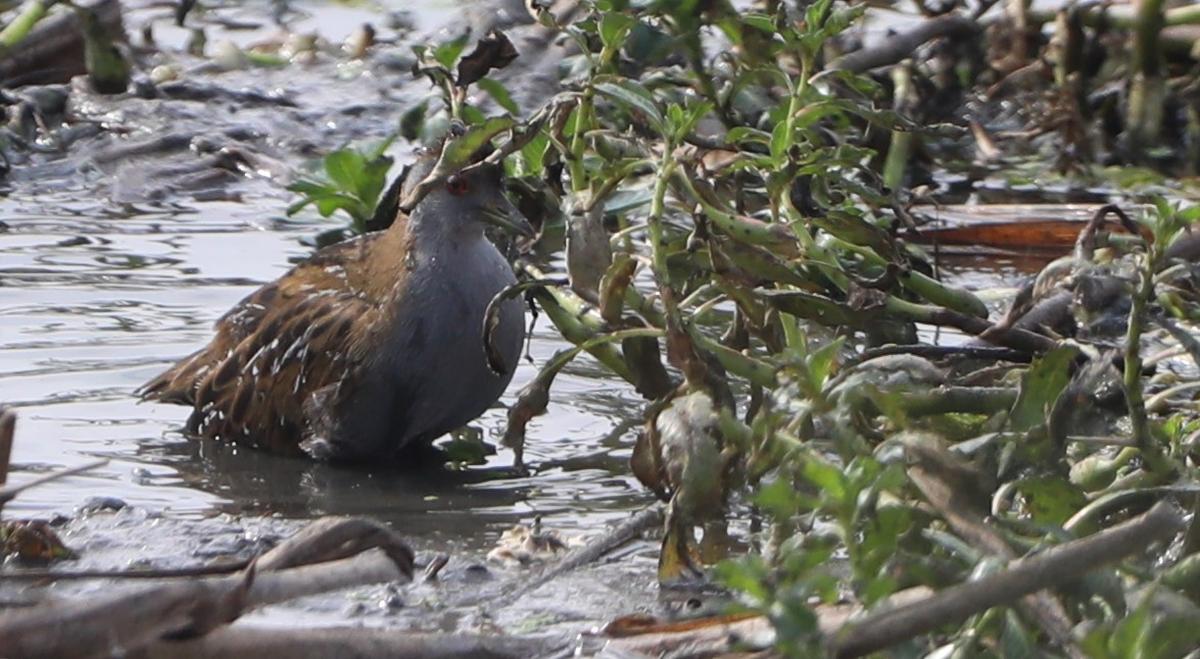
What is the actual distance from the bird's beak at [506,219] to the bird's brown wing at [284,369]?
0.38 meters

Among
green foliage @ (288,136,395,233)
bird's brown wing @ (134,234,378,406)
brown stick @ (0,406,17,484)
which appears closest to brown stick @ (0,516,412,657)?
brown stick @ (0,406,17,484)

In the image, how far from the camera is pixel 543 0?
9.70m

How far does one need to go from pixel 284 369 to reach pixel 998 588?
3.17m

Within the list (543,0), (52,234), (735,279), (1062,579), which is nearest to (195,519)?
(735,279)

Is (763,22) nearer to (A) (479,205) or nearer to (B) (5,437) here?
(A) (479,205)

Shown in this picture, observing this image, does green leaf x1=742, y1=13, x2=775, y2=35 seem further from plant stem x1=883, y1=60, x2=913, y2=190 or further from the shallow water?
plant stem x1=883, y1=60, x2=913, y2=190

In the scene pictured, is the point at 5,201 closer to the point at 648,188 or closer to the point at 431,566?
the point at 648,188

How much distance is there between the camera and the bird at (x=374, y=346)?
5.23 meters

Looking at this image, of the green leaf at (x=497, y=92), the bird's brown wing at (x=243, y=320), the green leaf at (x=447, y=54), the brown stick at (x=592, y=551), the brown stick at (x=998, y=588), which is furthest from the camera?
the bird's brown wing at (x=243, y=320)

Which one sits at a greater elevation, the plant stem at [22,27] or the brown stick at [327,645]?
the plant stem at [22,27]

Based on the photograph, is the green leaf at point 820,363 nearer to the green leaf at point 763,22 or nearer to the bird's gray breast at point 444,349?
the green leaf at point 763,22

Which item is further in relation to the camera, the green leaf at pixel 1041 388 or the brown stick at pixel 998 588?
the green leaf at pixel 1041 388

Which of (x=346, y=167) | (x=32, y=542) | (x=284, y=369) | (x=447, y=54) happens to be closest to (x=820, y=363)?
(x=32, y=542)

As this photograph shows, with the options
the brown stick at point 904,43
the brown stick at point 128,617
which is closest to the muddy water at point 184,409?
the brown stick at point 128,617
